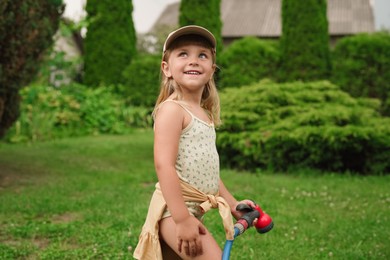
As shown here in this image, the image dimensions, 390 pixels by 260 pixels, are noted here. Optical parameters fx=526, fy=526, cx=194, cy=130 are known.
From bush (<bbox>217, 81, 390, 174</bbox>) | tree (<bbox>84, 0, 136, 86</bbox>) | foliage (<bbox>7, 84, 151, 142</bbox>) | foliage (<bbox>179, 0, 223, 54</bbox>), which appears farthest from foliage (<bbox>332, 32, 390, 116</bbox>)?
tree (<bbox>84, 0, 136, 86</bbox>)

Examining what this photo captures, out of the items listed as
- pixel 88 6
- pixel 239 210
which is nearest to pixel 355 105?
pixel 239 210

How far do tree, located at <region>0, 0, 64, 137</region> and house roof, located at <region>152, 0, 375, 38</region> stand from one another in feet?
69.0

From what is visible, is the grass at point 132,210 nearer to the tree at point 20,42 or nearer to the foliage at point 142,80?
the tree at point 20,42

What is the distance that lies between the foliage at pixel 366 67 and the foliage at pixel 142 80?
210 inches

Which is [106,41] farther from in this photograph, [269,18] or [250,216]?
[269,18]

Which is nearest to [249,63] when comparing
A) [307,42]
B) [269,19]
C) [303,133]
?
[307,42]

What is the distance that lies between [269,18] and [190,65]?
2842cm

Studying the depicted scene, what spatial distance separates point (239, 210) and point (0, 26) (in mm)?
4226

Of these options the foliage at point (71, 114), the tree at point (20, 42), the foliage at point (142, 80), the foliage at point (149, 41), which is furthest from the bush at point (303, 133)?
the foliage at point (149, 41)

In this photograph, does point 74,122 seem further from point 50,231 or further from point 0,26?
point 50,231

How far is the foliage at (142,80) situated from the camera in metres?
14.8

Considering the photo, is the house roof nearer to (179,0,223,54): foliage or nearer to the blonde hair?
(179,0,223,54): foliage

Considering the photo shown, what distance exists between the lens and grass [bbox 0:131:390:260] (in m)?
3.97

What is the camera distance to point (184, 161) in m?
2.29
